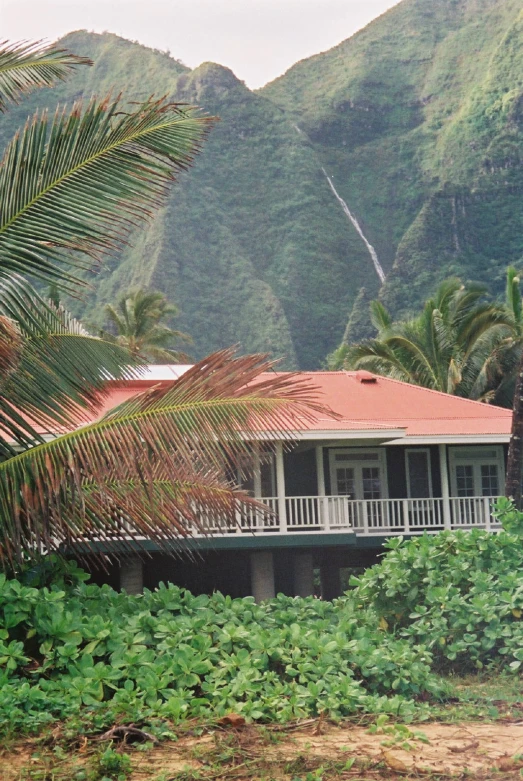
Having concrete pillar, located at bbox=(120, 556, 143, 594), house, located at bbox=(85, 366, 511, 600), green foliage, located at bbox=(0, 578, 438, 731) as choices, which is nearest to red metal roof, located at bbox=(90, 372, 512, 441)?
house, located at bbox=(85, 366, 511, 600)

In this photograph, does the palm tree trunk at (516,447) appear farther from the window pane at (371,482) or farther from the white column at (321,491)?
the window pane at (371,482)

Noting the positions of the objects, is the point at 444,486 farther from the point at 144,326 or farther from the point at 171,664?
the point at 144,326

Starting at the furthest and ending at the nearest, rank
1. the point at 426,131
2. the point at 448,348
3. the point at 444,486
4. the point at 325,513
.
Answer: the point at 426,131 < the point at 448,348 < the point at 444,486 < the point at 325,513

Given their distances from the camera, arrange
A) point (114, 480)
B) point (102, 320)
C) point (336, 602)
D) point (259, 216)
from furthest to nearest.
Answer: point (259, 216) → point (102, 320) → point (336, 602) → point (114, 480)

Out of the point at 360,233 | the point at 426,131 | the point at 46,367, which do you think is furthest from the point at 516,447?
the point at 426,131

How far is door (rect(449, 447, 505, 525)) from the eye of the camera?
2275cm

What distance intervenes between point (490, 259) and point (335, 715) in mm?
76557

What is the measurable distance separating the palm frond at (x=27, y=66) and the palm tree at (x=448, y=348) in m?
25.3

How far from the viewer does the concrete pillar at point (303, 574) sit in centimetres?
2075

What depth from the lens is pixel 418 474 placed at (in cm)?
2272

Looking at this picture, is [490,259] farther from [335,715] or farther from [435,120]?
[335,715]

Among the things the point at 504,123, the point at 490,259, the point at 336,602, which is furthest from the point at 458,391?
the point at 504,123

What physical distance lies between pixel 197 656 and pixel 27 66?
478cm

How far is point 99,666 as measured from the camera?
7.38 metres
